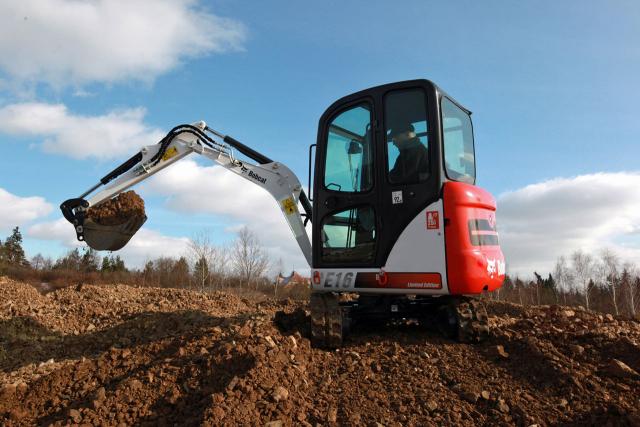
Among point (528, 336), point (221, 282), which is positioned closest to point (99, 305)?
point (528, 336)

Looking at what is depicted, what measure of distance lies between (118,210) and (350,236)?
444 centimetres

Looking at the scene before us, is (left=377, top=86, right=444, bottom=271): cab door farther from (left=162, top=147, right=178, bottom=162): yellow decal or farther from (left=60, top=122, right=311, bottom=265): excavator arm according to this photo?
(left=162, top=147, right=178, bottom=162): yellow decal

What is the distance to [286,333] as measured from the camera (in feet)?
20.7

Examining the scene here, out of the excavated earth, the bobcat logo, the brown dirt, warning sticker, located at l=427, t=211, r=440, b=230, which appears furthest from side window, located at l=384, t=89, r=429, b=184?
the brown dirt

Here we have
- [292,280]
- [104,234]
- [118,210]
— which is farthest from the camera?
[292,280]

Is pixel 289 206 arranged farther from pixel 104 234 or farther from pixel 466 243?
pixel 104 234

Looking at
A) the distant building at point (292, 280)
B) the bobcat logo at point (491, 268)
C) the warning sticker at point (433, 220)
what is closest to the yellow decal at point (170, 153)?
the warning sticker at point (433, 220)

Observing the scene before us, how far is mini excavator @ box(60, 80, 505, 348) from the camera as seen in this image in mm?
5480

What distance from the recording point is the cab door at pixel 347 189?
19.5 ft

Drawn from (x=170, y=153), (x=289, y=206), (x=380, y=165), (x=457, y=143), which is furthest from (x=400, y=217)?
(x=170, y=153)

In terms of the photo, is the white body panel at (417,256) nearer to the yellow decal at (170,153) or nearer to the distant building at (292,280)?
the yellow decal at (170,153)

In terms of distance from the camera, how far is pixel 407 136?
19.3 ft

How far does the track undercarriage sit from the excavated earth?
6.4 inches

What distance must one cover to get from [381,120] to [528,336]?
317cm
